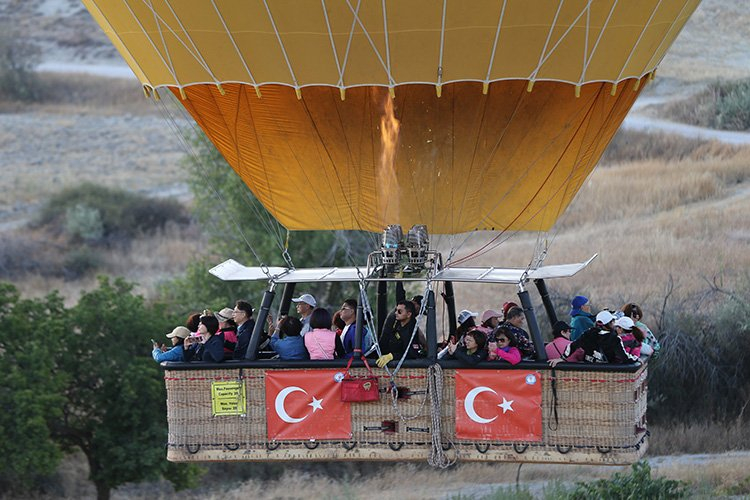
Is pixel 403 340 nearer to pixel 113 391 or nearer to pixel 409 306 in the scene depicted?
pixel 409 306

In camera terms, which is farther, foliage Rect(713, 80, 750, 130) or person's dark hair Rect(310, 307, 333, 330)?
foliage Rect(713, 80, 750, 130)

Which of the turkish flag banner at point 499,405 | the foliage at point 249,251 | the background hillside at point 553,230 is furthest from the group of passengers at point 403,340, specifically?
the foliage at point 249,251

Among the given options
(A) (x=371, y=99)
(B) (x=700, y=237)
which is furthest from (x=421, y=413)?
(B) (x=700, y=237)

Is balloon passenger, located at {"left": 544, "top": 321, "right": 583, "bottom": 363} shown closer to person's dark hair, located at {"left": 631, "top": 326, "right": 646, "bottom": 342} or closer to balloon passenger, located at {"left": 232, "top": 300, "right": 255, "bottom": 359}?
person's dark hair, located at {"left": 631, "top": 326, "right": 646, "bottom": 342}

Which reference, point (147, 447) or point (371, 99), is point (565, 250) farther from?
point (371, 99)

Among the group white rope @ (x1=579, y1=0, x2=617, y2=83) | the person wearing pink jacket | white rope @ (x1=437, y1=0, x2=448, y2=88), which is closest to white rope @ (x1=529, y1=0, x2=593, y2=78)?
white rope @ (x1=579, y1=0, x2=617, y2=83)

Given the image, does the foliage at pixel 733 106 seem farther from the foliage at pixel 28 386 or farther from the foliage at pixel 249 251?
the foliage at pixel 28 386

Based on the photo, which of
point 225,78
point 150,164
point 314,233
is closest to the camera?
point 225,78
